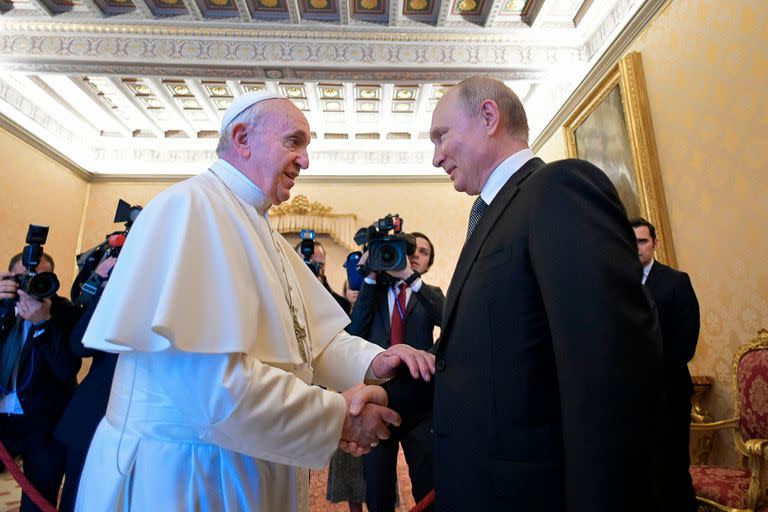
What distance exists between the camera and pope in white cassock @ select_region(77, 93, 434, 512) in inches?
43.5

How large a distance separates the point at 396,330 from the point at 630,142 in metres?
3.69

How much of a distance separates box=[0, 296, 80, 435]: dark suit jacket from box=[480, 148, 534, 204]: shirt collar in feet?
8.83

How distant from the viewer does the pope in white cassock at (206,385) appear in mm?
1104

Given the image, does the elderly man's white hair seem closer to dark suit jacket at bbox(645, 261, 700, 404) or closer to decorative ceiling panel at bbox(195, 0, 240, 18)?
dark suit jacket at bbox(645, 261, 700, 404)

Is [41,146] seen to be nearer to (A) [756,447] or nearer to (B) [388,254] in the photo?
(B) [388,254]

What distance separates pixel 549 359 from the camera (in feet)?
3.46

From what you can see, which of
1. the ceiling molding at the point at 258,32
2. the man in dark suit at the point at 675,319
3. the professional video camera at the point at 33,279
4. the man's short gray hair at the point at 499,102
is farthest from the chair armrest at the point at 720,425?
the ceiling molding at the point at 258,32

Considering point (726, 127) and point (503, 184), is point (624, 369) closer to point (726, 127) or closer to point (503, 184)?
point (503, 184)

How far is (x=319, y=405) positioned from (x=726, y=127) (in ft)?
13.7

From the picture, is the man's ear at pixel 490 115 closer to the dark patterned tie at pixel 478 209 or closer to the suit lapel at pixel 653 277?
the dark patterned tie at pixel 478 209

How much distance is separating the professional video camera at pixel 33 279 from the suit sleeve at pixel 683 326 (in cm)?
385

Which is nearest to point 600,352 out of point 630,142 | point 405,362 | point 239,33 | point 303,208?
point 405,362

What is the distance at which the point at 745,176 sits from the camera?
3.54 metres

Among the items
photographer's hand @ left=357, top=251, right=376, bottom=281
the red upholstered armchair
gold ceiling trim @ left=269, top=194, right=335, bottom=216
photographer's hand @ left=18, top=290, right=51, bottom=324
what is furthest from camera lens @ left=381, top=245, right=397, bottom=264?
gold ceiling trim @ left=269, top=194, right=335, bottom=216
